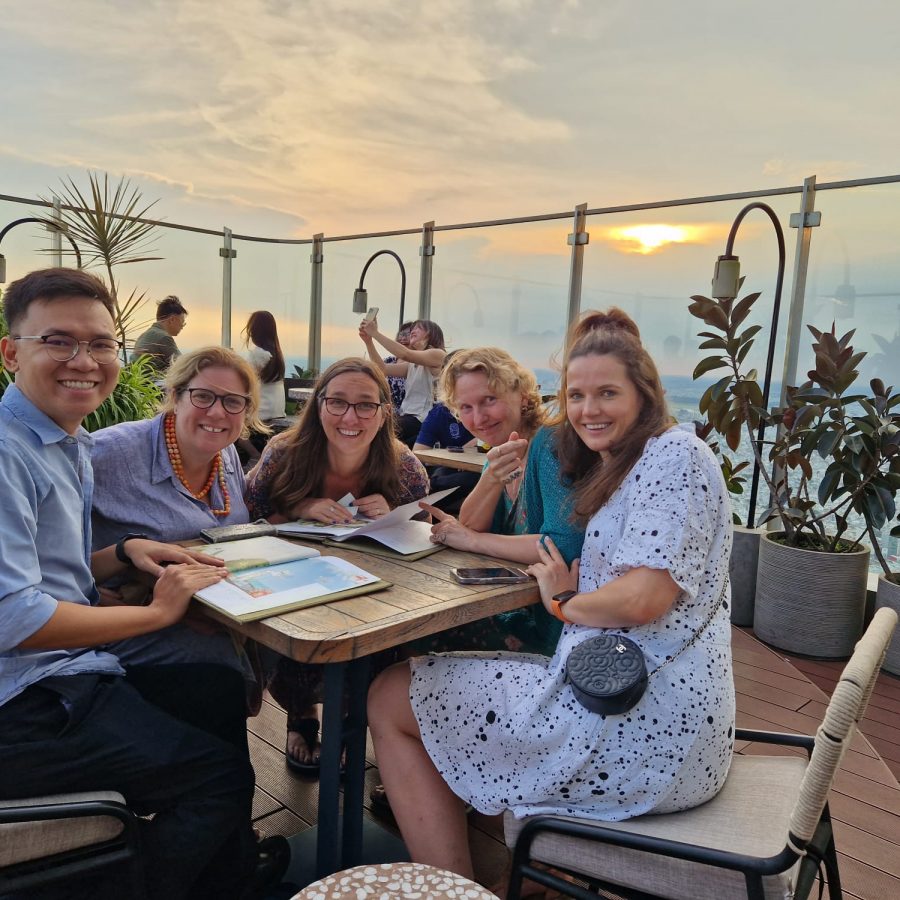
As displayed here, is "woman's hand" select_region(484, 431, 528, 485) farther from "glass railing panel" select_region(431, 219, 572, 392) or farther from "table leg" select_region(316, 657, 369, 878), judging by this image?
"glass railing panel" select_region(431, 219, 572, 392)

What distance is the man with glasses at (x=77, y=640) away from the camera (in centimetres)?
123

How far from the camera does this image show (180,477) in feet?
6.15

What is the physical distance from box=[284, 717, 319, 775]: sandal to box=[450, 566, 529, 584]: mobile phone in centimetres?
97

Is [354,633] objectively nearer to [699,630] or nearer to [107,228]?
[699,630]

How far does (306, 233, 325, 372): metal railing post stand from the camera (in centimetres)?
792

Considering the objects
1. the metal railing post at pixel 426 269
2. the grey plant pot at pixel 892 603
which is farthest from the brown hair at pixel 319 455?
the metal railing post at pixel 426 269

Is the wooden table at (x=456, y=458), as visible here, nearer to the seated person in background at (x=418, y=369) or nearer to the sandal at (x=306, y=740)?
the seated person in background at (x=418, y=369)

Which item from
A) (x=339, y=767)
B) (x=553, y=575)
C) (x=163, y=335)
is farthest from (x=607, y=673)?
(x=163, y=335)

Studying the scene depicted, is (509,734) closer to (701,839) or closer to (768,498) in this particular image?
(701,839)

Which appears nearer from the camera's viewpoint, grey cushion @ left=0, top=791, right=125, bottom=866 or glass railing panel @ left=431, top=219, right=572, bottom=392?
grey cushion @ left=0, top=791, right=125, bottom=866

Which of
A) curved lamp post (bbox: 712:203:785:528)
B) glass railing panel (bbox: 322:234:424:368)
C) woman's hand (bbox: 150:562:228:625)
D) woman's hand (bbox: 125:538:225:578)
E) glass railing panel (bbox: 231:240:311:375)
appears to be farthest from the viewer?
glass railing panel (bbox: 231:240:311:375)

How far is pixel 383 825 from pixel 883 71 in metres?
4.68

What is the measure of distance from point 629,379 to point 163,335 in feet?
16.7

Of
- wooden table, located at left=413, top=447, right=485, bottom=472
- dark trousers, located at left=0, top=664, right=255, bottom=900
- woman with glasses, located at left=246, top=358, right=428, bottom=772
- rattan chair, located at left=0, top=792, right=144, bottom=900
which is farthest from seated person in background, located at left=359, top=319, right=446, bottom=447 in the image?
rattan chair, located at left=0, top=792, right=144, bottom=900
